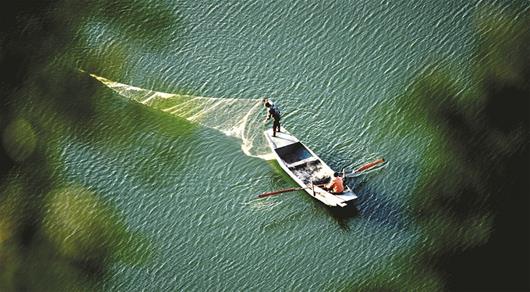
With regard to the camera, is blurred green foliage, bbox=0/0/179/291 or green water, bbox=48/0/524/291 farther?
blurred green foliage, bbox=0/0/179/291

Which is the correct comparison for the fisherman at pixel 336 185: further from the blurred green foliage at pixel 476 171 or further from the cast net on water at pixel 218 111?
the cast net on water at pixel 218 111

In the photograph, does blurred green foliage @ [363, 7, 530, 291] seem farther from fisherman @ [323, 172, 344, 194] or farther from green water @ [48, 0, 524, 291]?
fisherman @ [323, 172, 344, 194]

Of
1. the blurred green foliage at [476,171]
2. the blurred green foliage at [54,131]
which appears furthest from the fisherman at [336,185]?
the blurred green foliage at [54,131]

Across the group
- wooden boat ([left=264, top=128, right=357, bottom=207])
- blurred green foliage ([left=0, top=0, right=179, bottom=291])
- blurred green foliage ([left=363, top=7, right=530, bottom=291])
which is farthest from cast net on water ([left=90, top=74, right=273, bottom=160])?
blurred green foliage ([left=363, top=7, right=530, bottom=291])

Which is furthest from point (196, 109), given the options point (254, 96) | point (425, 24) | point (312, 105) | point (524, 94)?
point (524, 94)

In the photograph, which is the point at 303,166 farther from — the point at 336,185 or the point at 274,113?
the point at 274,113
